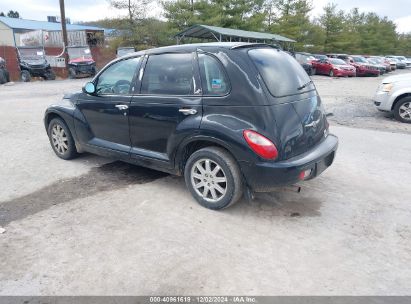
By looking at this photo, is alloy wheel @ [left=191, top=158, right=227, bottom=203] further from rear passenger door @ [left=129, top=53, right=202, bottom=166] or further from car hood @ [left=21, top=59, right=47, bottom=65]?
car hood @ [left=21, top=59, right=47, bottom=65]

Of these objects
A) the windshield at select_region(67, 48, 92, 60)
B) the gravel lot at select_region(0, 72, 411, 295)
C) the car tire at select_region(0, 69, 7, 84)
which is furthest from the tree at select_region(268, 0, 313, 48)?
the gravel lot at select_region(0, 72, 411, 295)

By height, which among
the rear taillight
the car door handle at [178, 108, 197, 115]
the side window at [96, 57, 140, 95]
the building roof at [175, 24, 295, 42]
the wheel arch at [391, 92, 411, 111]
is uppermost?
the building roof at [175, 24, 295, 42]

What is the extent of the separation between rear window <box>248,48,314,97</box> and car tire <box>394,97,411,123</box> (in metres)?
5.53

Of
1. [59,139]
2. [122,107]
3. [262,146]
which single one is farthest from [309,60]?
[262,146]

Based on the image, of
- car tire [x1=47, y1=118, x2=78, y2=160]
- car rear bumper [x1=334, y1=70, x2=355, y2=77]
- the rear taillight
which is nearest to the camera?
the rear taillight

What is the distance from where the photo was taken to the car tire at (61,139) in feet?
17.3

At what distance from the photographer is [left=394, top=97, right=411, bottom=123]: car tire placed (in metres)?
8.30

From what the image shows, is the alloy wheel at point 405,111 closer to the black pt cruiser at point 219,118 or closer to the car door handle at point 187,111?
the black pt cruiser at point 219,118

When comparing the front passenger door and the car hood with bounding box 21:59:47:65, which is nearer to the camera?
the front passenger door

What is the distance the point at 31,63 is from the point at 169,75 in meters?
18.9

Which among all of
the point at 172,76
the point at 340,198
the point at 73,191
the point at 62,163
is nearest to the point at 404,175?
the point at 340,198

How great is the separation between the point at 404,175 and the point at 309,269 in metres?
2.91

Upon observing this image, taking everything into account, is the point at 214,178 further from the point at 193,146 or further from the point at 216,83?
the point at 216,83

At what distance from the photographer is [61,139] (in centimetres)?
542
